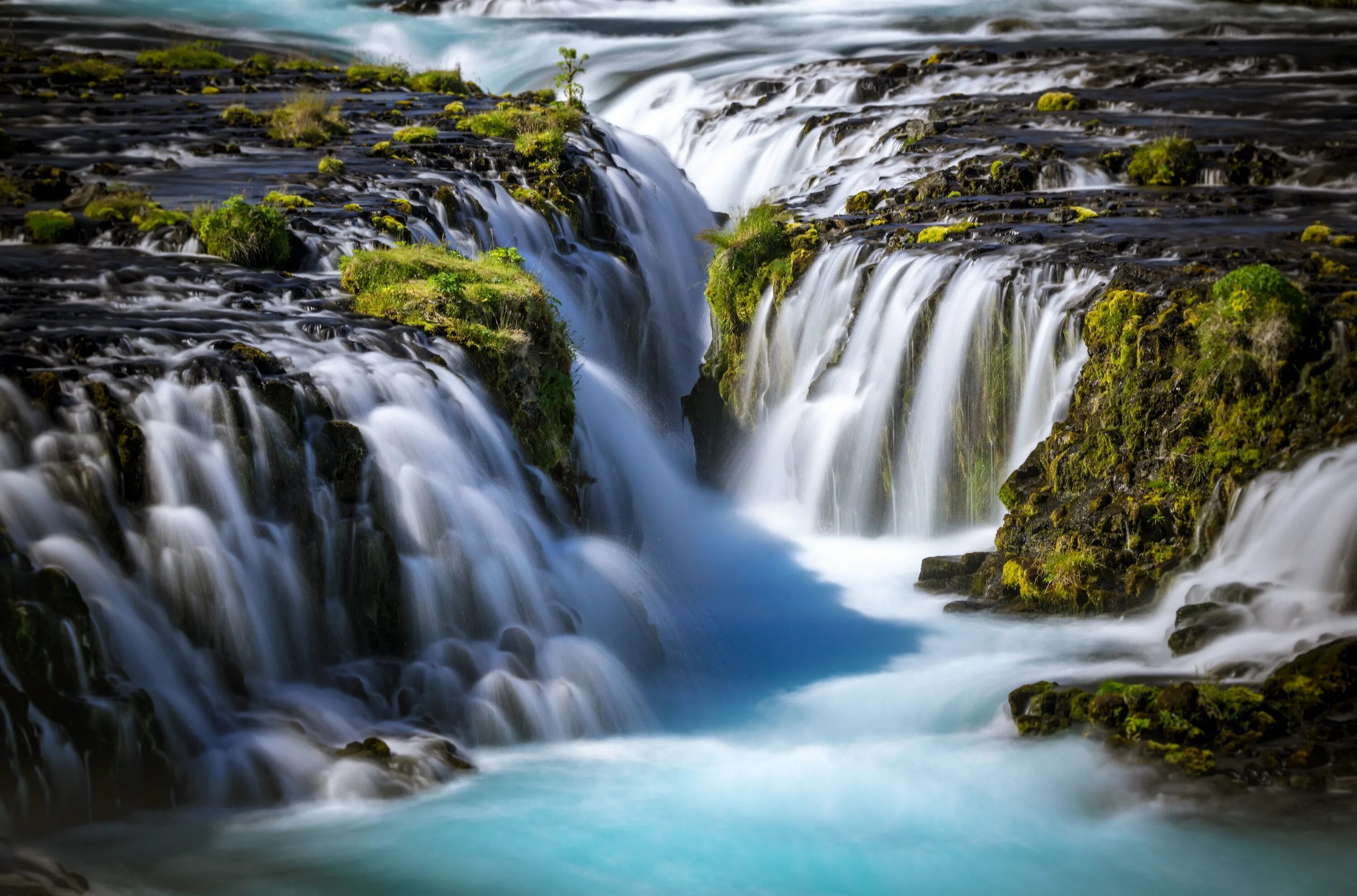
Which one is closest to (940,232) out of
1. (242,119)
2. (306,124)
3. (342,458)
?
(342,458)

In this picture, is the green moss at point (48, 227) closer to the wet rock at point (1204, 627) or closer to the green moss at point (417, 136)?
the green moss at point (417, 136)

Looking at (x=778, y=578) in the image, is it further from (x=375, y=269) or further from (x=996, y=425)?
(x=375, y=269)

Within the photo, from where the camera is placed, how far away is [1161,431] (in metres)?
11.6

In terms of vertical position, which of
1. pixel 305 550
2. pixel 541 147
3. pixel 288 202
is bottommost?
pixel 305 550

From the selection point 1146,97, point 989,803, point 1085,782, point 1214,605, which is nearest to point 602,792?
point 989,803

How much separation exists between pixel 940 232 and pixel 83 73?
62.6ft

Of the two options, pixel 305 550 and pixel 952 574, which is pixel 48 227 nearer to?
pixel 305 550

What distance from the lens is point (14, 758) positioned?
7.52 m

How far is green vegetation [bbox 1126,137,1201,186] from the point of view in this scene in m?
18.5

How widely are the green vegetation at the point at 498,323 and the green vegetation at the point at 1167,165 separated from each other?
33.0 ft

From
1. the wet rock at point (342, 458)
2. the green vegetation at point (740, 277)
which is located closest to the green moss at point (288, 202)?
the green vegetation at point (740, 277)

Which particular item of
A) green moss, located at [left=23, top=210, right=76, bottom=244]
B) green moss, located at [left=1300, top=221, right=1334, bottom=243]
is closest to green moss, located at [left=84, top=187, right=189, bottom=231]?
green moss, located at [left=23, top=210, right=76, bottom=244]

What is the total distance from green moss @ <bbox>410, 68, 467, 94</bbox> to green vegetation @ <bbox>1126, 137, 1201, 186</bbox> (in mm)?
15009

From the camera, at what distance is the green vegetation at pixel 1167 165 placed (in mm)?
18517
